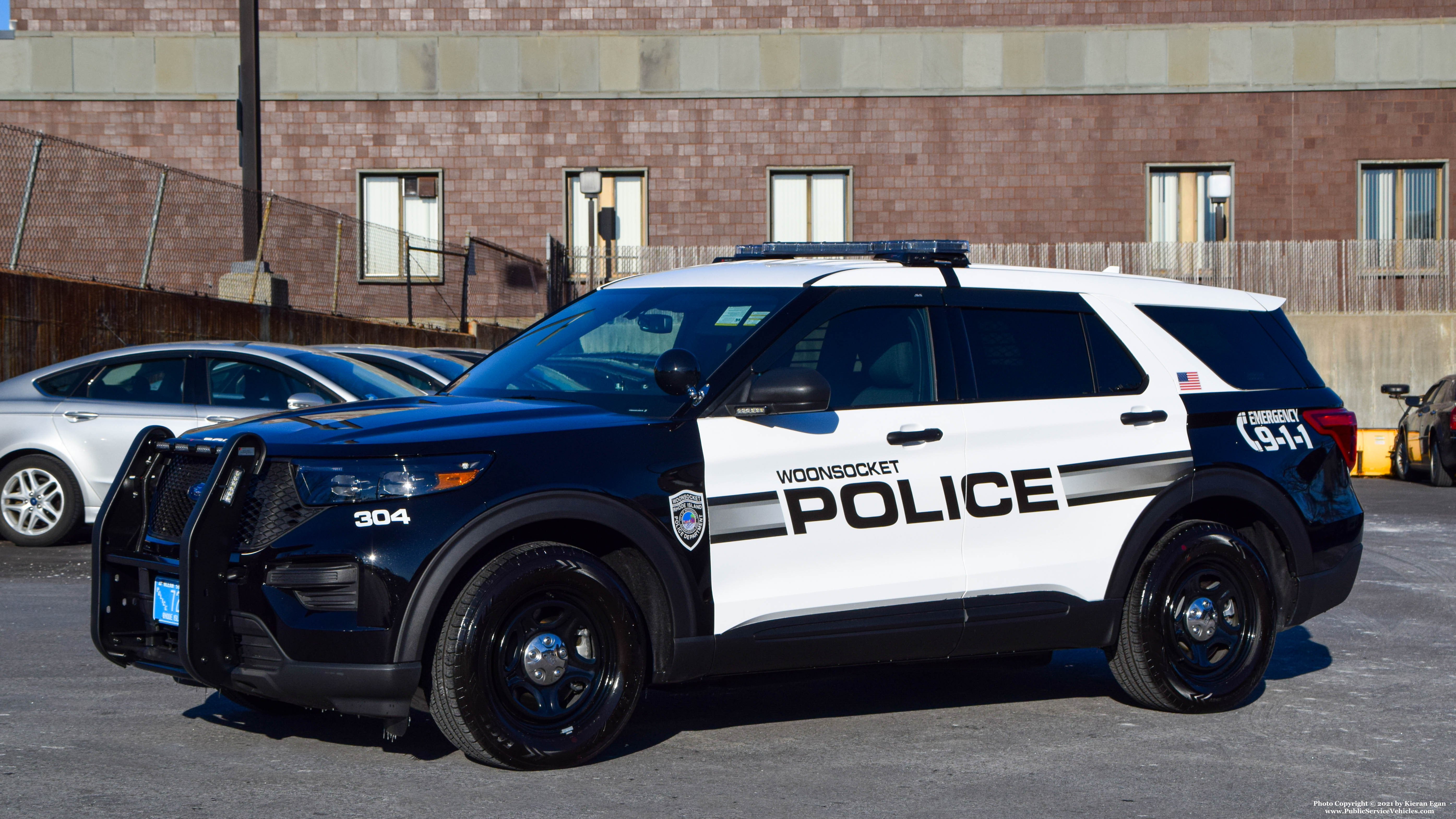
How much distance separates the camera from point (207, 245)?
18312mm

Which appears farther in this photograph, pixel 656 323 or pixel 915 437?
pixel 656 323

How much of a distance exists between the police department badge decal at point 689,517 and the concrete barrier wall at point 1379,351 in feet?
85.5

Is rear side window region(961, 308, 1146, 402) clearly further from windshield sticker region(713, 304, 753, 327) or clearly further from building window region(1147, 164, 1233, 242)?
building window region(1147, 164, 1233, 242)

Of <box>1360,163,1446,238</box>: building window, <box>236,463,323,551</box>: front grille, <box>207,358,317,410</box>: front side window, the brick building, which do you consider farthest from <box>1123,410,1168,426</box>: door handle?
<box>1360,163,1446,238</box>: building window

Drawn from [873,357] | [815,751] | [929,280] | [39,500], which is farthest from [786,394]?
[39,500]

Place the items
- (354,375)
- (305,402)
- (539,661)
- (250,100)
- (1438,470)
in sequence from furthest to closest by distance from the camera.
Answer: (250,100), (1438,470), (354,375), (305,402), (539,661)

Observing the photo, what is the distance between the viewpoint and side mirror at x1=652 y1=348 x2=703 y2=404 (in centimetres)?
546

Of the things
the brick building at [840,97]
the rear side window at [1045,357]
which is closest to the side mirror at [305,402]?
the rear side window at [1045,357]

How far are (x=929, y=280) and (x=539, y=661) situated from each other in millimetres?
2162

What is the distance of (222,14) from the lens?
98.0ft

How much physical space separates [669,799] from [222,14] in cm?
2798

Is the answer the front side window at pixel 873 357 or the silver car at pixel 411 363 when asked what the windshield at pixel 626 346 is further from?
the silver car at pixel 411 363

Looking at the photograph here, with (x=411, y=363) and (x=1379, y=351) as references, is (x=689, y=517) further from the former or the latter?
(x=1379, y=351)

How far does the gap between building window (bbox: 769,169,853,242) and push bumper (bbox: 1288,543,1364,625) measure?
23.8m
